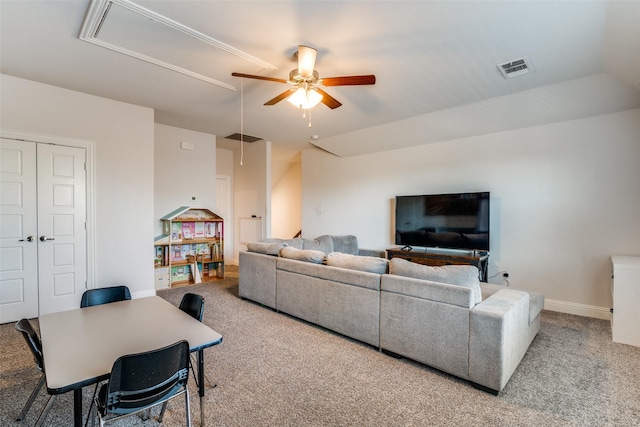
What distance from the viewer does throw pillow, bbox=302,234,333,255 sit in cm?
484

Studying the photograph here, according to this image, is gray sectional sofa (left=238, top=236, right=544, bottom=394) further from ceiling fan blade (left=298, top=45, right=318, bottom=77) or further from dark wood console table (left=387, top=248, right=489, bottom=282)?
ceiling fan blade (left=298, top=45, right=318, bottom=77)

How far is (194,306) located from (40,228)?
2.96 m

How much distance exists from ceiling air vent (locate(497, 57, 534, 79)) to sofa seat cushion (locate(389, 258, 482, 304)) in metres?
2.12

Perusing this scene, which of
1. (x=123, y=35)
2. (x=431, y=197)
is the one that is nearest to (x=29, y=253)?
(x=123, y=35)

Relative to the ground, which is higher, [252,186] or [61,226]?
[252,186]

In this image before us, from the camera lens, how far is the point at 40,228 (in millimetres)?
3672

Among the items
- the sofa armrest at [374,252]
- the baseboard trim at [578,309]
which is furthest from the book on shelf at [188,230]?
the baseboard trim at [578,309]

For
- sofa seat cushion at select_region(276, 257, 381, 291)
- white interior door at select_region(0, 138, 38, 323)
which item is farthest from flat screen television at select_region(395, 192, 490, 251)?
white interior door at select_region(0, 138, 38, 323)

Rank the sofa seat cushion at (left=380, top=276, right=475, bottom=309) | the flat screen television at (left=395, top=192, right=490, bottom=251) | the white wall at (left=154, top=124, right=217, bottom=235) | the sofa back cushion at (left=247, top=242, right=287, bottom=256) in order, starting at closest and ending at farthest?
the sofa seat cushion at (left=380, top=276, right=475, bottom=309) → the sofa back cushion at (left=247, top=242, right=287, bottom=256) → the flat screen television at (left=395, top=192, right=490, bottom=251) → the white wall at (left=154, top=124, right=217, bottom=235)

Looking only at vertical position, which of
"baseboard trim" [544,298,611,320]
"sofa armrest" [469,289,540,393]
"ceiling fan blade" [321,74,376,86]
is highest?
"ceiling fan blade" [321,74,376,86]

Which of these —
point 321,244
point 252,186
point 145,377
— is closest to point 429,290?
point 145,377

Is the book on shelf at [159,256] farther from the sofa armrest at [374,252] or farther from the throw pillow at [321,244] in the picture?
the sofa armrest at [374,252]

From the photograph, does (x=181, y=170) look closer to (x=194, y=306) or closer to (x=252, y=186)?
(x=252, y=186)

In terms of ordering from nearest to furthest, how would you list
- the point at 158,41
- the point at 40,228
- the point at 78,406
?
the point at 78,406
the point at 158,41
the point at 40,228
